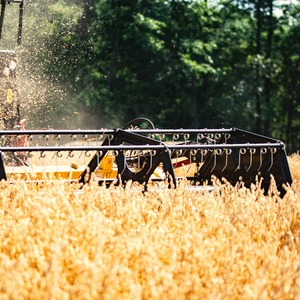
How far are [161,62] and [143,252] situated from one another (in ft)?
55.1

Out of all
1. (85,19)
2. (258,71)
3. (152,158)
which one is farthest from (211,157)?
(258,71)

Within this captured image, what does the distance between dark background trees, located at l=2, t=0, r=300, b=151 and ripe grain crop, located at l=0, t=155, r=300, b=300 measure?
11.4 metres

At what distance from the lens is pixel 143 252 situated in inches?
73.5

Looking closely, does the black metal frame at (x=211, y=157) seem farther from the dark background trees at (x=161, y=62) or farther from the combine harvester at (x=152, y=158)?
the dark background trees at (x=161, y=62)

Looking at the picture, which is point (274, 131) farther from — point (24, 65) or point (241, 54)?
point (24, 65)

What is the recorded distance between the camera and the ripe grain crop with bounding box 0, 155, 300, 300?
157cm

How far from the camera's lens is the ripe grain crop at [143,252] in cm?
157

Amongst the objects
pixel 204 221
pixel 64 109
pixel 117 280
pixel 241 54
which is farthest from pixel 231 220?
pixel 241 54

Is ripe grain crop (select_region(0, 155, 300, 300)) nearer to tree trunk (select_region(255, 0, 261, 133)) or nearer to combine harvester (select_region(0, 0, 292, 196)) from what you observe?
combine harvester (select_region(0, 0, 292, 196))

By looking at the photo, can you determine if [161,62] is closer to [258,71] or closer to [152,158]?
[258,71]

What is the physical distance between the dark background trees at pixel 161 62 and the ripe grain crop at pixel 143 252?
37.5 feet

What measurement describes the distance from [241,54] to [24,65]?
1213 cm

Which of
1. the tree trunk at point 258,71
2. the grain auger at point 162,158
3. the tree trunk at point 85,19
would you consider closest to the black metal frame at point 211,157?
the grain auger at point 162,158

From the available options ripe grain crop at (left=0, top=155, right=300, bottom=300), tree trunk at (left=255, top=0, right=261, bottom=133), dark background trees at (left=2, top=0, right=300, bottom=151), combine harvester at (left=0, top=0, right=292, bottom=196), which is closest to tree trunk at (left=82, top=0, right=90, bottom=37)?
dark background trees at (left=2, top=0, right=300, bottom=151)
